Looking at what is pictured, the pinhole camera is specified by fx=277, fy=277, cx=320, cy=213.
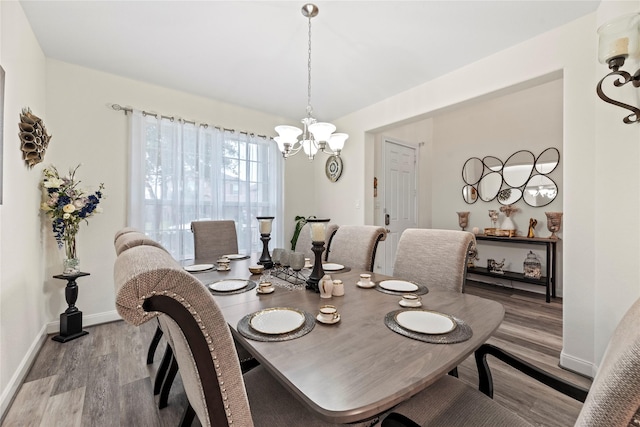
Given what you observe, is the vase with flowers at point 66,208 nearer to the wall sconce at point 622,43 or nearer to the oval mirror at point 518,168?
the wall sconce at point 622,43

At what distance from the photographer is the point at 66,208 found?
87.5 inches

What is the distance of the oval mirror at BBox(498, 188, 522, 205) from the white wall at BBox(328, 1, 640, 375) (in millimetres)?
2303

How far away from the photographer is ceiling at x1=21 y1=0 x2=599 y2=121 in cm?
182

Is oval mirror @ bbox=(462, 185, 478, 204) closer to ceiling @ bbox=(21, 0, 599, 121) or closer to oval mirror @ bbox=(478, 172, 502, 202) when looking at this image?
oval mirror @ bbox=(478, 172, 502, 202)

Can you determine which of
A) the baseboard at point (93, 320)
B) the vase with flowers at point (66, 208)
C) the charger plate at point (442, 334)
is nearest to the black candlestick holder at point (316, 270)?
the charger plate at point (442, 334)

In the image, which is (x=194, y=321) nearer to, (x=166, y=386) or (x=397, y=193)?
(x=166, y=386)

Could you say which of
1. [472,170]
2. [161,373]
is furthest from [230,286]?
[472,170]

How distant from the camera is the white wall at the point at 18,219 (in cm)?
158

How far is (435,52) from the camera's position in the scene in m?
2.31

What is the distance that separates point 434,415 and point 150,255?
38.7 inches

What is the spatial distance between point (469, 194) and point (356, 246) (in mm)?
3231

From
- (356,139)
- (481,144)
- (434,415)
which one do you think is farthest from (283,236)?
(481,144)

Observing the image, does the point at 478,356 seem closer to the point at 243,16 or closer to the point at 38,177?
the point at 243,16

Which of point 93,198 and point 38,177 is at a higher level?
point 38,177
